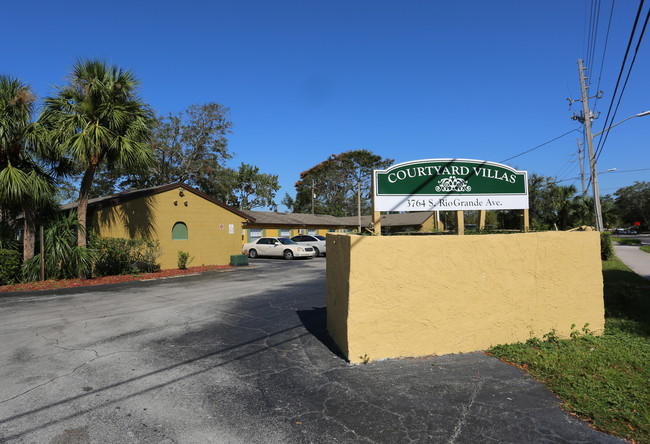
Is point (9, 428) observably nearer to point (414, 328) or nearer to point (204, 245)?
point (414, 328)

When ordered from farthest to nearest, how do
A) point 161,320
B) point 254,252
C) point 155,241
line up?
1. point 254,252
2. point 155,241
3. point 161,320

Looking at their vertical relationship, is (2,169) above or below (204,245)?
above

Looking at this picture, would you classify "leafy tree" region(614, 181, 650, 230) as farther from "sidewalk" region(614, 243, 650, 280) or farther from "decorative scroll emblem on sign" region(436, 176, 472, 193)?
"decorative scroll emblem on sign" region(436, 176, 472, 193)

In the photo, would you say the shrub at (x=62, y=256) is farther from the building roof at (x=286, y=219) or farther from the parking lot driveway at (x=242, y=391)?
the building roof at (x=286, y=219)

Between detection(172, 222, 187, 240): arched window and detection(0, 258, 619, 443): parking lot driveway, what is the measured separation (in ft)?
34.5

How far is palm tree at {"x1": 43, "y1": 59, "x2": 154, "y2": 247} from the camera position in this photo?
1270 cm

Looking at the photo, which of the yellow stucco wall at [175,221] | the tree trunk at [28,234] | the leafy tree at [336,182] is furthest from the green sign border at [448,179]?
the leafy tree at [336,182]

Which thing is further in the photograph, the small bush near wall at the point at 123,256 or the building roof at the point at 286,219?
the building roof at the point at 286,219

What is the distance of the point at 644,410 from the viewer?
11.7 ft

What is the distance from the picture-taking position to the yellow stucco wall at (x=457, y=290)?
16.4 feet

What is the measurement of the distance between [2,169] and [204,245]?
28.6 ft

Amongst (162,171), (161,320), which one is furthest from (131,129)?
(162,171)

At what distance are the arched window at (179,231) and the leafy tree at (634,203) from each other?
280 feet

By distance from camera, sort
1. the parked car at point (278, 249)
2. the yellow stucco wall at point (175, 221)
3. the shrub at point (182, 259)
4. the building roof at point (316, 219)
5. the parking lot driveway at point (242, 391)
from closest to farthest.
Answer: the parking lot driveway at point (242, 391)
the yellow stucco wall at point (175, 221)
the shrub at point (182, 259)
the parked car at point (278, 249)
the building roof at point (316, 219)
